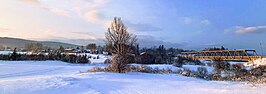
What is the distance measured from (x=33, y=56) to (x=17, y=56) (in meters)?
2.42

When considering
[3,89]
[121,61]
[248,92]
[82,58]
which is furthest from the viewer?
[82,58]

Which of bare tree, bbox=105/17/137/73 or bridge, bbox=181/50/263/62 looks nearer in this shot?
bare tree, bbox=105/17/137/73

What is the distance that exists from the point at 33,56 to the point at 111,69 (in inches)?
1154

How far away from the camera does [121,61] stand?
1917 cm

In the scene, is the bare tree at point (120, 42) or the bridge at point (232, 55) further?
the bridge at point (232, 55)

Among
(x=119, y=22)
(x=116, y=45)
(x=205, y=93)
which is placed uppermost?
(x=119, y=22)

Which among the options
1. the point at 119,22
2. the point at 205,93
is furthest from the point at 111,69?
the point at 205,93

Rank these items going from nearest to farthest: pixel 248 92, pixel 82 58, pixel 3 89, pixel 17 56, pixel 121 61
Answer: pixel 248 92, pixel 3 89, pixel 121 61, pixel 17 56, pixel 82 58

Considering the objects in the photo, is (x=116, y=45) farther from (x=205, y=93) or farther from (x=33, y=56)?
(x=33, y=56)

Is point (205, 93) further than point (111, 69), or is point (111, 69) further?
point (111, 69)

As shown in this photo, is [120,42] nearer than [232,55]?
Yes

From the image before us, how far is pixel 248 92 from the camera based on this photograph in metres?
8.42

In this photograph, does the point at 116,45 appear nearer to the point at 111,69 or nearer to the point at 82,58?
the point at 111,69

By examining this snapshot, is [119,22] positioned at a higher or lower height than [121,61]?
higher
